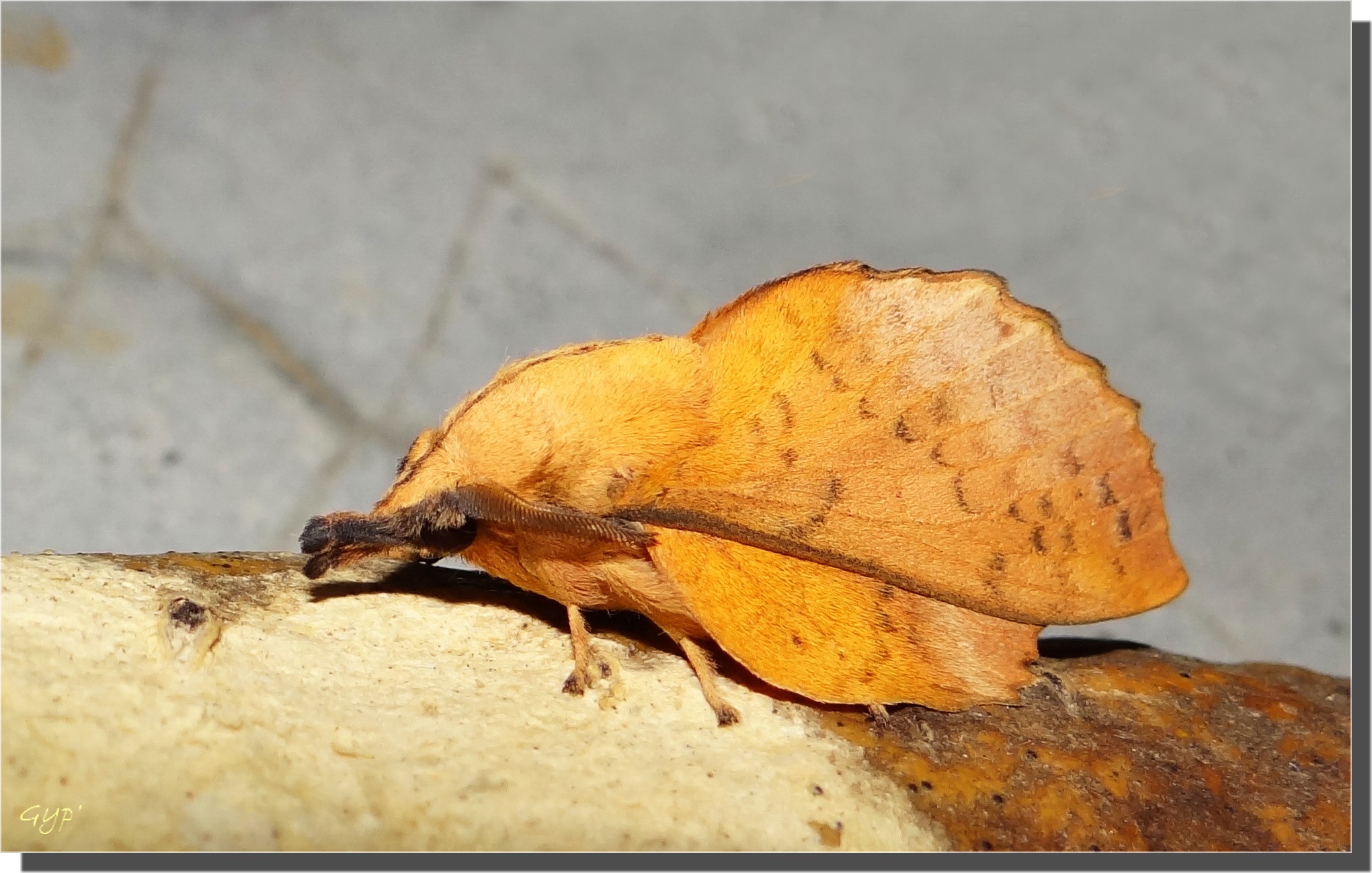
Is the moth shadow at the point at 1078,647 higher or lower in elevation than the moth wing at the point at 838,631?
higher

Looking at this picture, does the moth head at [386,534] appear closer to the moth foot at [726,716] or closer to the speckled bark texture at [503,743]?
the speckled bark texture at [503,743]

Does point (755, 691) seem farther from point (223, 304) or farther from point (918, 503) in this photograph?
point (223, 304)

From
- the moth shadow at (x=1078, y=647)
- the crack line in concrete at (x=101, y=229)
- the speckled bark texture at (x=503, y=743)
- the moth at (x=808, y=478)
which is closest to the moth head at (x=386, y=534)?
the moth at (x=808, y=478)

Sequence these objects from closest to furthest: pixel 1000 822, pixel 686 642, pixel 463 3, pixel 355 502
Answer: pixel 1000 822 < pixel 686 642 < pixel 355 502 < pixel 463 3

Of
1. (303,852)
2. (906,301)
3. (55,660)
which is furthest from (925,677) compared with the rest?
(55,660)
